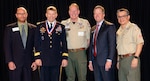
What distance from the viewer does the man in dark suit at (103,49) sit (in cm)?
476

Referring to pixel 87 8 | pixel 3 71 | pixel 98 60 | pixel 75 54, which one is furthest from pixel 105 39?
pixel 3 71

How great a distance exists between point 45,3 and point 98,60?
7.29ft

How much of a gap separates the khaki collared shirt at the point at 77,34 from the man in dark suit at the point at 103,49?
47cm

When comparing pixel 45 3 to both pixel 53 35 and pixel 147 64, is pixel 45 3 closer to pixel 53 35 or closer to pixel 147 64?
pixel 53 35

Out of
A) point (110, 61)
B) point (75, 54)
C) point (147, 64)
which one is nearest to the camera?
point (110, 61)

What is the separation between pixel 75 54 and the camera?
17.5ft

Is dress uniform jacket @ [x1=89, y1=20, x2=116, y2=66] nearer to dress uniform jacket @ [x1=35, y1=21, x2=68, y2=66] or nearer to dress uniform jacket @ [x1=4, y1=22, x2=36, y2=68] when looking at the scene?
dress uniform jacket @ [x1=35, y1=21, x2=68, y2=66]

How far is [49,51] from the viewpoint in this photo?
484 centimetres

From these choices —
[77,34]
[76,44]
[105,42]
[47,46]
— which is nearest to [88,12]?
[77,34]

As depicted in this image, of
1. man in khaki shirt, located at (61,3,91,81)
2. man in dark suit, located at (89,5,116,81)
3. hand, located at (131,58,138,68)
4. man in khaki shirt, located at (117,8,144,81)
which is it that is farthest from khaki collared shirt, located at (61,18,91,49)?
hand, located at (131,58,138,68)

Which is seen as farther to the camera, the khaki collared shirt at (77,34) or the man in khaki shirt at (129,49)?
the khaki collared shirt at (77,34)

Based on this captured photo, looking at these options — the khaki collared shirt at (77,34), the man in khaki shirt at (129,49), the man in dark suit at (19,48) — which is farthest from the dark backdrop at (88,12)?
the man in dark suit at (19,48)

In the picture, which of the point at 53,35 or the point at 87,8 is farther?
the point at 87,8

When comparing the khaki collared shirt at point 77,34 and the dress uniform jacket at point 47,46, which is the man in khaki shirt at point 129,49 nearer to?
the khaki collared shirt at point 77,34
